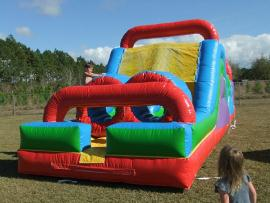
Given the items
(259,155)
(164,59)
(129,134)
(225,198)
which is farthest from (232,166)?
(164,59)

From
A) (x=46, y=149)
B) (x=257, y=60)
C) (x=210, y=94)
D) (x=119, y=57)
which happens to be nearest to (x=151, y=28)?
(x=119, y=57)

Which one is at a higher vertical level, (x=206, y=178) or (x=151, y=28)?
(x=151, y=28)

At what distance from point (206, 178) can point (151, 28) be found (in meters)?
4.66

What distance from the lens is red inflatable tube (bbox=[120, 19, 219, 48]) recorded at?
832 centimetres

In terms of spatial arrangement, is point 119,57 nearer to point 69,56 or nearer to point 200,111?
point 200,111

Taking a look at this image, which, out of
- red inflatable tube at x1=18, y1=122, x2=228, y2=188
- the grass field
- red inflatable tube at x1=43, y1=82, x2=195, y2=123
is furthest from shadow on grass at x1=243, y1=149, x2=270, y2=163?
red inflatable tube at x1=43, y1=82, x2=195, y2=123

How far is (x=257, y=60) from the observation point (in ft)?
123

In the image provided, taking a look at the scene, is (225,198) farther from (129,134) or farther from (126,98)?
(126,98)

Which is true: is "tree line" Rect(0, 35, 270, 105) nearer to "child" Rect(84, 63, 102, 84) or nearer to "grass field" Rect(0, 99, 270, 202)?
"child" Rect(84, 63, 102, 84)

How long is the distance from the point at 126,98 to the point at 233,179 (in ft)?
8.82

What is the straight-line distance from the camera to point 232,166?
2.58 m

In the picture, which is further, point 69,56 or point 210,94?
point 69,56

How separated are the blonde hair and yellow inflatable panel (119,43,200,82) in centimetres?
475

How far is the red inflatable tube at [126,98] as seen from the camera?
486 cm
